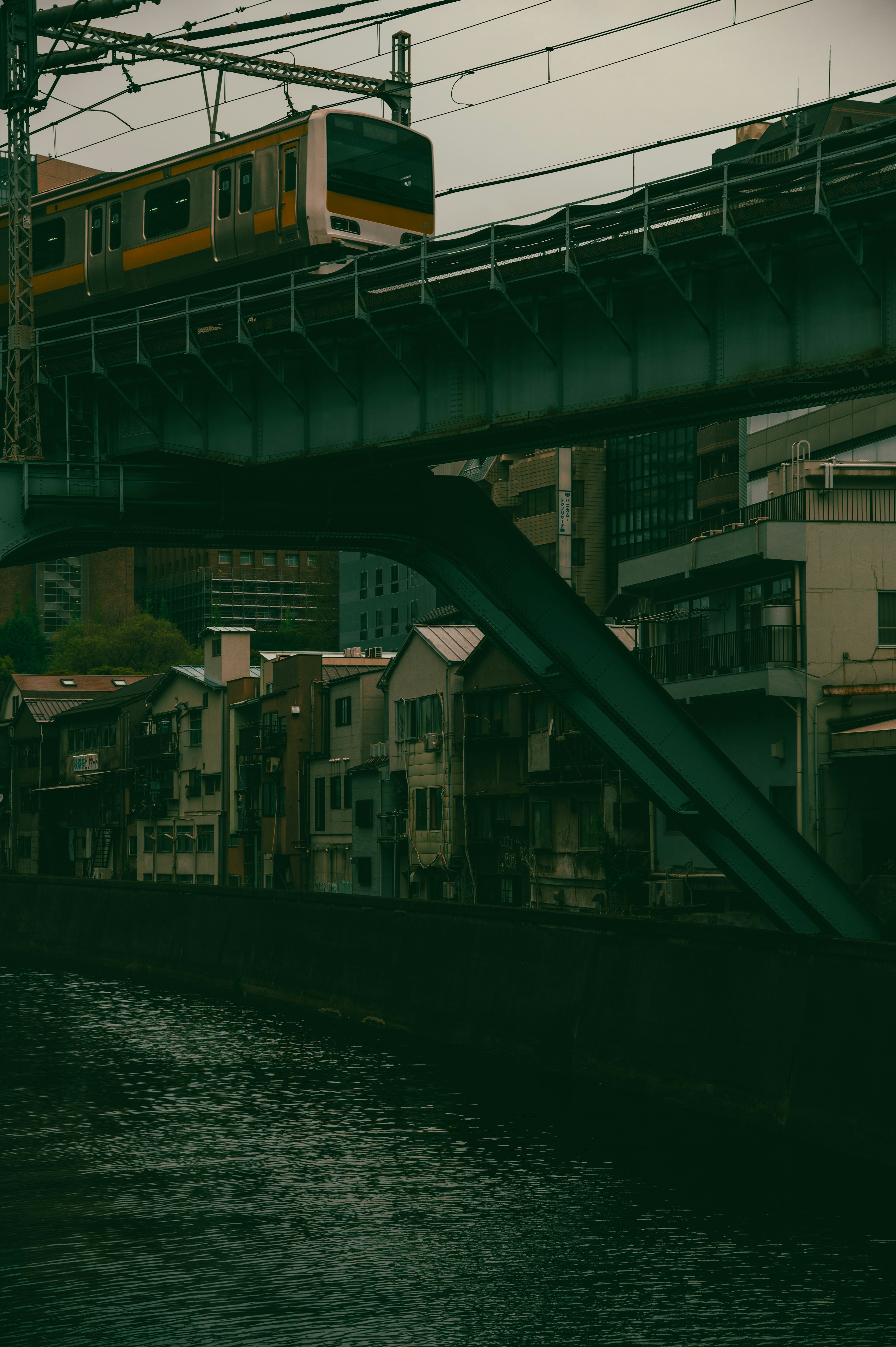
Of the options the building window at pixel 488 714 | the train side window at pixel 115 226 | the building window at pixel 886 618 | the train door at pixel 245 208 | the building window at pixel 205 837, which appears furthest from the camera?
the building window at pixel 205 837

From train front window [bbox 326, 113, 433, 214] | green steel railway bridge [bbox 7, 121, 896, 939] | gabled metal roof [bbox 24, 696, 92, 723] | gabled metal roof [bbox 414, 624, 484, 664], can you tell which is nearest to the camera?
green steel railway bridge [bbox 7, 121, 896, 939]

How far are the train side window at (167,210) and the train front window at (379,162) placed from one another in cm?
320

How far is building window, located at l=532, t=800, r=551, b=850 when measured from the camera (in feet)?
184

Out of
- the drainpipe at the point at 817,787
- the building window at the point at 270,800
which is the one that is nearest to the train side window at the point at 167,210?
the drainpipe at the point at 817,787

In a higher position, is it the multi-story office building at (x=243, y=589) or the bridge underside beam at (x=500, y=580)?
the multi-story office building at (x=243, y=589)

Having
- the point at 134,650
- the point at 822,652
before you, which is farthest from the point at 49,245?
the point at 134,650

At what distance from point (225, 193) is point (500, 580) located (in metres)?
8.58

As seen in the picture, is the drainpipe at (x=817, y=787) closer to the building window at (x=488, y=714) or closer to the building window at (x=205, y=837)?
the building window at (x=488, y=714)

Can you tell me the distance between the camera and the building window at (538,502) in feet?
296

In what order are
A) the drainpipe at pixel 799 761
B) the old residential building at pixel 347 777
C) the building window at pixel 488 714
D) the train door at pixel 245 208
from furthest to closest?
the old residential building at pixel 347 777 < the building window at pixel 488 714 < the drainpipe at pixel 799 761 < the train door at pixel 245 208

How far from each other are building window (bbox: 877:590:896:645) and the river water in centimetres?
1826

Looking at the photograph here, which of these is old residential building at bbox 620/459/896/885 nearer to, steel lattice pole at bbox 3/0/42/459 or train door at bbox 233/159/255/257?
train door at bbox 233/159/255/257

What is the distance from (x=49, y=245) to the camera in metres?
33.5

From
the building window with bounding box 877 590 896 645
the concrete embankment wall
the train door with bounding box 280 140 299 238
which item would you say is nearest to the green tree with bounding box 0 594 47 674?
the concrete embankment wall
